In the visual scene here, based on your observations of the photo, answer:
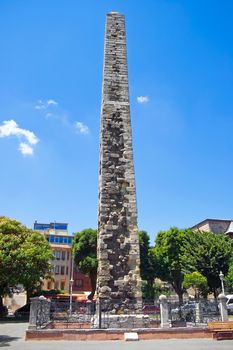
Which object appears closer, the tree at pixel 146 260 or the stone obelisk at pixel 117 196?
the stone obelisk at pixel 117 196

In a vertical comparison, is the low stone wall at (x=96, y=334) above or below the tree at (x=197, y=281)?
below

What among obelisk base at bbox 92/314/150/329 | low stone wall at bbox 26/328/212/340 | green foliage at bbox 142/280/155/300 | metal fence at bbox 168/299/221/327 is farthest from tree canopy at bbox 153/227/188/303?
low stone wall at bbox 26/328/212/340

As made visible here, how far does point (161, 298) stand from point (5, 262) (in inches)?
585

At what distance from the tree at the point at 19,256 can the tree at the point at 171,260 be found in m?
17.6

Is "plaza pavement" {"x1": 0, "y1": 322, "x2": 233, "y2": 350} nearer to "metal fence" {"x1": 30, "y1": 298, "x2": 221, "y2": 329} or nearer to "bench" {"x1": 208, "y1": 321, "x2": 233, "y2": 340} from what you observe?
"bench" {"x1": 208, "y1": 321, "x2": 233, "y2": 340}

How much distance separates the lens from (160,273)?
4153cm

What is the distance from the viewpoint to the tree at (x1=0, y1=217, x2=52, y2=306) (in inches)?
984

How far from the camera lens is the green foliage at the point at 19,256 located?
82.0 ft

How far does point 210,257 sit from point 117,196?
66.2 feet

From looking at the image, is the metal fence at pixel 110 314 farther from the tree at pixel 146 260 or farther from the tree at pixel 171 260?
the tree at pixel 146 260

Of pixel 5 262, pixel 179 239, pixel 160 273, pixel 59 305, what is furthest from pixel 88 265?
pixel 59 305

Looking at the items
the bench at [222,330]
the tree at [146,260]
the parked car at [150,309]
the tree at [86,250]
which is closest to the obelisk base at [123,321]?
the parked car at [150,309]

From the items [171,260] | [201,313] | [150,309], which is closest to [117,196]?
[150,309]

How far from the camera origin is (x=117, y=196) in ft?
47.7
